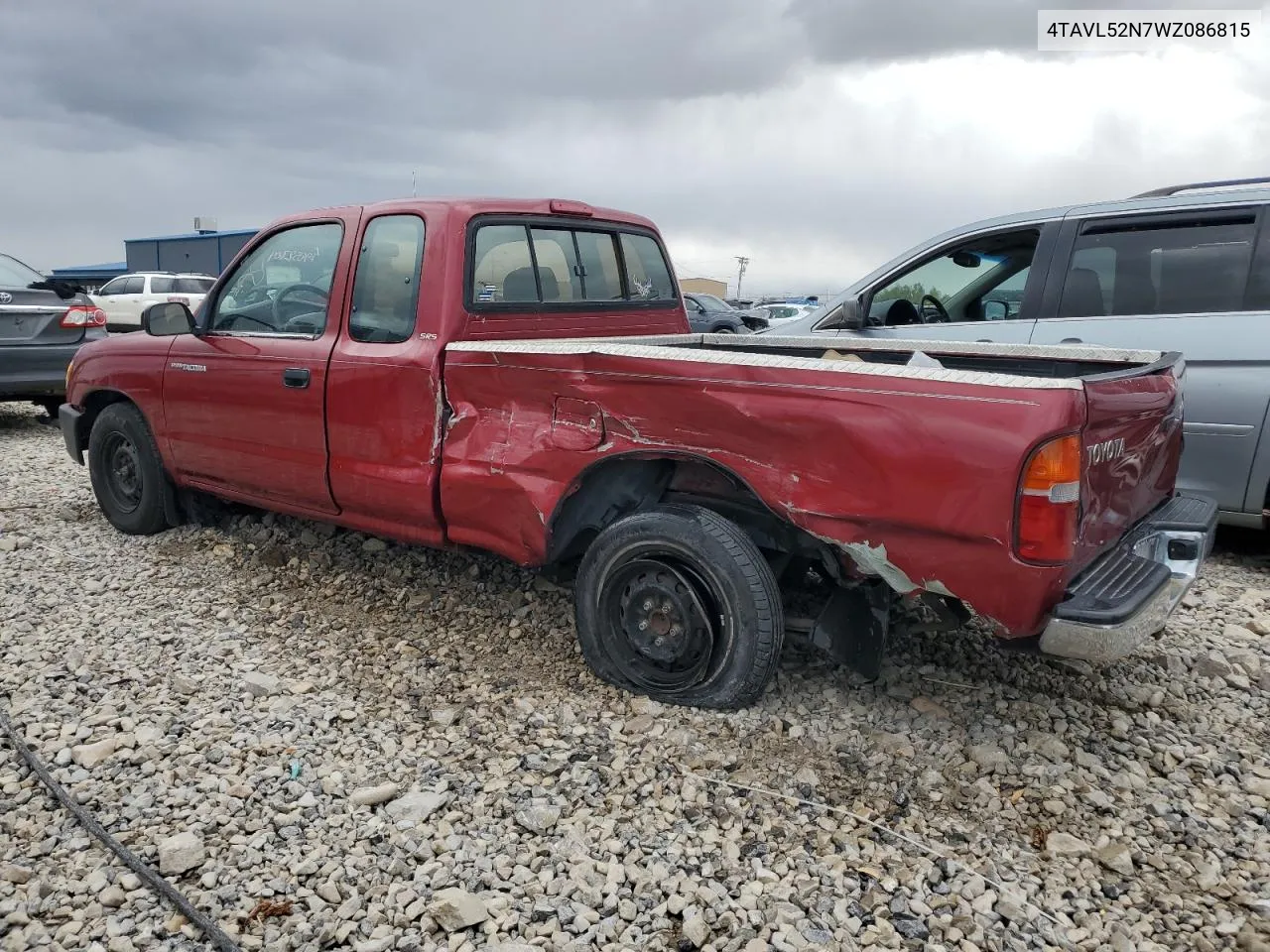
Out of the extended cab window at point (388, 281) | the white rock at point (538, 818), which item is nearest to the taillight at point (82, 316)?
Answer: the extended cab window at point (388, 281)

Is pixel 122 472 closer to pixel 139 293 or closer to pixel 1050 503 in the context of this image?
pixel 1050 503

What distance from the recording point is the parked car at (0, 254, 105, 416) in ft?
25.9

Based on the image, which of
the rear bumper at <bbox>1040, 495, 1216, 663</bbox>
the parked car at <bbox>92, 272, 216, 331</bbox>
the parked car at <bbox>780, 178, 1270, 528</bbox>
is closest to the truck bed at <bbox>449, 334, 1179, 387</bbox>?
the parked car at <bbox>780, 178, 1270, 528</bbox>

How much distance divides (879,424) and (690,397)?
0.61m

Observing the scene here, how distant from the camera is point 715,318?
1326 centimetres

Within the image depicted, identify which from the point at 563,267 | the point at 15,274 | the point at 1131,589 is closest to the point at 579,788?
the point at 1131,589

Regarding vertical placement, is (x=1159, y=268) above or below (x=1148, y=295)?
above

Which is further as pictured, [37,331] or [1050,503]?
[37,331]

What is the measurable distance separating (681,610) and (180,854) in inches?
64.0

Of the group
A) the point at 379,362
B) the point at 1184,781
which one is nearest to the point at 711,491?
the point at 379,362

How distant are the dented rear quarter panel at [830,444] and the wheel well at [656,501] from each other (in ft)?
0.28

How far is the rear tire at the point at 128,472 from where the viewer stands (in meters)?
5.01

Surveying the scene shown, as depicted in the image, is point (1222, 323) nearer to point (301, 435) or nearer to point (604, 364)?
point (604, 364)

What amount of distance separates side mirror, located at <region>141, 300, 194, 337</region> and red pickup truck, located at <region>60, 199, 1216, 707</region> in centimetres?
1
